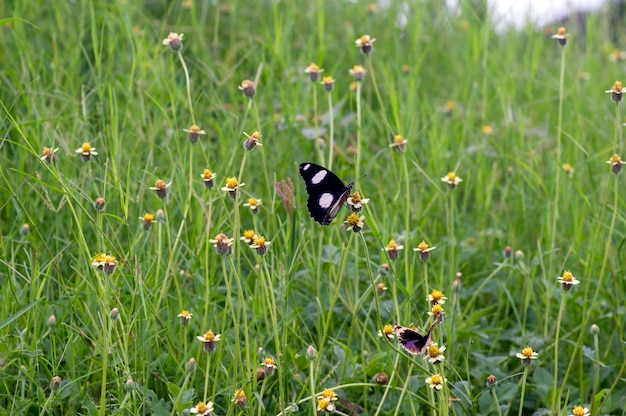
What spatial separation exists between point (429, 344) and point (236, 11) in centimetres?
276

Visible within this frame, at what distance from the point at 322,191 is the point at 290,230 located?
0.87 feet

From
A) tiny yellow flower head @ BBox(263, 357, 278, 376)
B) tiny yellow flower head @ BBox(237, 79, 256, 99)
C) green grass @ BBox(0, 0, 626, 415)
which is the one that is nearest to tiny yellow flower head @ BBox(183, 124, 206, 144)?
green grass @ BBox(0, 0, 626, 415)

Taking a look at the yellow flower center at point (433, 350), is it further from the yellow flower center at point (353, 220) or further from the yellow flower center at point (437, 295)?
the yellow flower center at point (353, 220)

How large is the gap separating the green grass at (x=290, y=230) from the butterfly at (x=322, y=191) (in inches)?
3.9

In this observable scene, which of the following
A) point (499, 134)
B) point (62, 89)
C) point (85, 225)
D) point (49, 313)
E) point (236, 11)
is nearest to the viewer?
point (49, 313)

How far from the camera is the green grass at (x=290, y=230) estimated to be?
207 cm

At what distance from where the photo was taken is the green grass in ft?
6.80

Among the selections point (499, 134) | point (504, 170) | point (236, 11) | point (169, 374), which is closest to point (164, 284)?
point (169, 374)

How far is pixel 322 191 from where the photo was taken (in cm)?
202

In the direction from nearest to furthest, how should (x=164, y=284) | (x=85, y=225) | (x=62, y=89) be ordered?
(x=164, y=284), (x=85, y=225), (x=62, y=89)

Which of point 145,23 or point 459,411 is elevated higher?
point 145,23

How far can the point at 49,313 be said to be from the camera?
7.46ft

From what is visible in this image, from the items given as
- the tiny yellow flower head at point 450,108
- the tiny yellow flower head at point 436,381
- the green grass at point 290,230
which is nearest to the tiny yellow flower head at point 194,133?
the green grass at point 290,230

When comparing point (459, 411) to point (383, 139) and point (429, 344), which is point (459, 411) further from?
point (383, 139)
